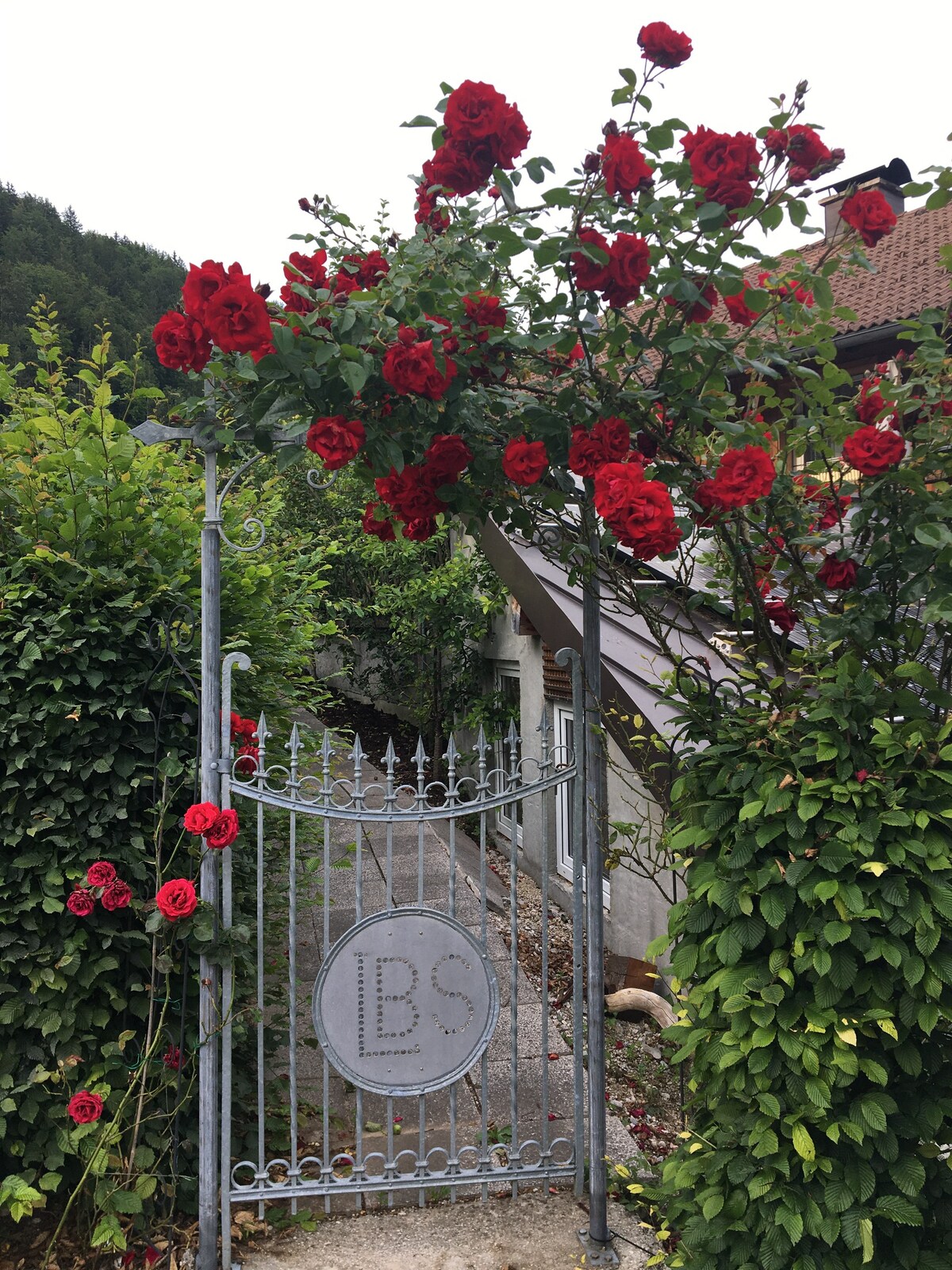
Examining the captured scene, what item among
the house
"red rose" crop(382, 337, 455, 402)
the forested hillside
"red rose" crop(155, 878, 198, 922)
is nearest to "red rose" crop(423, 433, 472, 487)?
"red rose" crop(382, 337, 455, 402)

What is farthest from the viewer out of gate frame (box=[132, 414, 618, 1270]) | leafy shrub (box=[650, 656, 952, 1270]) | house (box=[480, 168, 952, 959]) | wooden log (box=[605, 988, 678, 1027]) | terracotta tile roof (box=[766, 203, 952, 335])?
terracotta tile roof (box=[766, 203, 952, 335])

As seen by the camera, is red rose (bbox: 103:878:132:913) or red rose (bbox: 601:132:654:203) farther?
red rose (bbox: 103:878:132:913)

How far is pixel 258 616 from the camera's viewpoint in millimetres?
3801

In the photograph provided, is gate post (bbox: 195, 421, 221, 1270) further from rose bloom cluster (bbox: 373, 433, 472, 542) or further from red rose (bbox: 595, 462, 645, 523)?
red rose (bbox: 595, 462, 645, 523)

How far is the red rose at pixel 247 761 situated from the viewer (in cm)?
296

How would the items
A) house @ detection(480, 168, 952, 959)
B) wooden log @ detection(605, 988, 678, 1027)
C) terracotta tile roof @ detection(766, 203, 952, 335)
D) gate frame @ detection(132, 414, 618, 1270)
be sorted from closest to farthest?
gate frame @ detection(132, 414, 618, 1270)
house @ detection(480, 168, 952, 959)
wooden log @ detection(605, 988, 678, 1027)
terracotta tile roof @ detection(766, 203, 952, 335)

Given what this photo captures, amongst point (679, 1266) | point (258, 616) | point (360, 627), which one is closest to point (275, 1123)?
point (679, 1266)

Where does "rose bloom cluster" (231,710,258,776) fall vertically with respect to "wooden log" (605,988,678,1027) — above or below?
above

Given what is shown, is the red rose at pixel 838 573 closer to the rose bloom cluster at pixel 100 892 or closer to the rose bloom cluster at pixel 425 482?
the rose bloom cluster at pixel 425 482

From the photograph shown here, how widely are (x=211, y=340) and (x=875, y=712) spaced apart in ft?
6.33

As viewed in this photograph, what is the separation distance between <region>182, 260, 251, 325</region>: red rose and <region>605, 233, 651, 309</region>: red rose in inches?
35.3

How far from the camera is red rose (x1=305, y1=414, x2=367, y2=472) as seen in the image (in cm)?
224

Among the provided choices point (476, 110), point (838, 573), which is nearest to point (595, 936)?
point (838, 573)

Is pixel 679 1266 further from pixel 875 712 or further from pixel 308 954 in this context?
pixel 308 954
